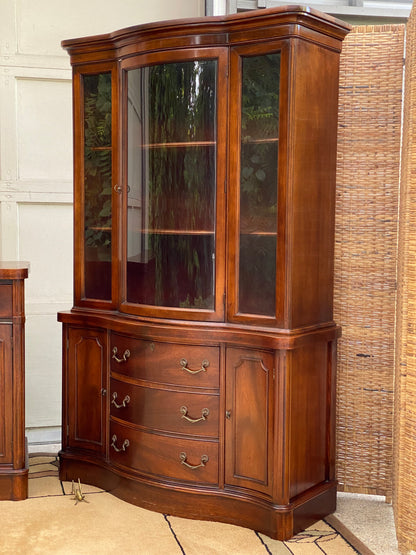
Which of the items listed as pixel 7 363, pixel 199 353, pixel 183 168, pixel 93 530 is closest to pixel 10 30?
pixel 183 168

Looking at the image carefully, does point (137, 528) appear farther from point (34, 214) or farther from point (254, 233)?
point (34, 214)

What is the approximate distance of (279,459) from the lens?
2869 millimetres

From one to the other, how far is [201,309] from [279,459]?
2.21 feet

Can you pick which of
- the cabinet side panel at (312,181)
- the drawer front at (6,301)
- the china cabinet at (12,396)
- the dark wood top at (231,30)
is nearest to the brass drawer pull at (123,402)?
the china cabinet at (12,396)

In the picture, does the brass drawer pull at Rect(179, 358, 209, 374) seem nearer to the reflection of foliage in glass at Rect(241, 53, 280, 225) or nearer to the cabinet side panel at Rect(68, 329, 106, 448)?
the cabinet side panel at Rect(68, 329, 106, 448)

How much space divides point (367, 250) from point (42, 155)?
1972 mm

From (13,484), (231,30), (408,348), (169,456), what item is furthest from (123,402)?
(231,30)

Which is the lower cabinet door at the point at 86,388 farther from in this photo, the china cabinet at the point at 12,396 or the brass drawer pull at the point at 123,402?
the china cabinet at the point at 12,396

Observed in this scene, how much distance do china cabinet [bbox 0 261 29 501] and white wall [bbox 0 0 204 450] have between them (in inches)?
36.5

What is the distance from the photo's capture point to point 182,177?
3068 mm

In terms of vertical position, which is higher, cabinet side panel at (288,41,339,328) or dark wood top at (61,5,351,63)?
dark wood top at (61,5,351,63)

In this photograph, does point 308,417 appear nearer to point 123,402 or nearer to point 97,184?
point 123,402

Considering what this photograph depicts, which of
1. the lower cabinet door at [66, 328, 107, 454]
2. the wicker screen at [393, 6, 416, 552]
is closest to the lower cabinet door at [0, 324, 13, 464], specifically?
the lower cabinet door at [66, 328, 107, 454]

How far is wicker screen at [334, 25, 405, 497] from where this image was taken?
10.5ft
